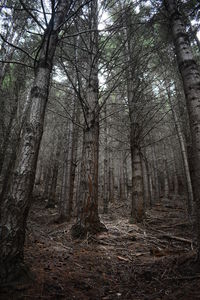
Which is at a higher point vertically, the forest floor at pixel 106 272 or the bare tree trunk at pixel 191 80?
the bare tree trunk at pixel 191 80

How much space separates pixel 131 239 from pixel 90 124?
2953 mm

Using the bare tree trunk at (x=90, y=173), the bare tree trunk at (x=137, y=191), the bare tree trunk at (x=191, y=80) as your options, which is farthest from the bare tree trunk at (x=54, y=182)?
the bare tree trunk at (x=191, y=80)

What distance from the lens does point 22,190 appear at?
73.4 inches

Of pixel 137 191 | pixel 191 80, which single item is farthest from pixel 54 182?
pixel 191 80

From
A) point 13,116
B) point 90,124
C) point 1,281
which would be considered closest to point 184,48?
point 90,124

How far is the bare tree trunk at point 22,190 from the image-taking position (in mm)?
1673

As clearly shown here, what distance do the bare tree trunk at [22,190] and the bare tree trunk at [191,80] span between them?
82.0 inches

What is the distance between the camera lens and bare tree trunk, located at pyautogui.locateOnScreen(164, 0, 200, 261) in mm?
2279

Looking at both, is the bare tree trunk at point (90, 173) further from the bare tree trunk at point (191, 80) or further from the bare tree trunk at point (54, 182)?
the bare tree trunk at point (54, 182)

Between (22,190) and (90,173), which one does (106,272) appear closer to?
(22,190)

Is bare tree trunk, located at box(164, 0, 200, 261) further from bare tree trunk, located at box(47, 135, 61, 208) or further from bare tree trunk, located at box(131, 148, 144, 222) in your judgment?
bare tree trunk, located at box(47, 135, 61, 208)

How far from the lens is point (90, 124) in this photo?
4336mm

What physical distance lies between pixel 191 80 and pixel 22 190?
2852mm

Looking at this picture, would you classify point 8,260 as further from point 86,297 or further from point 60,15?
point 60,15
